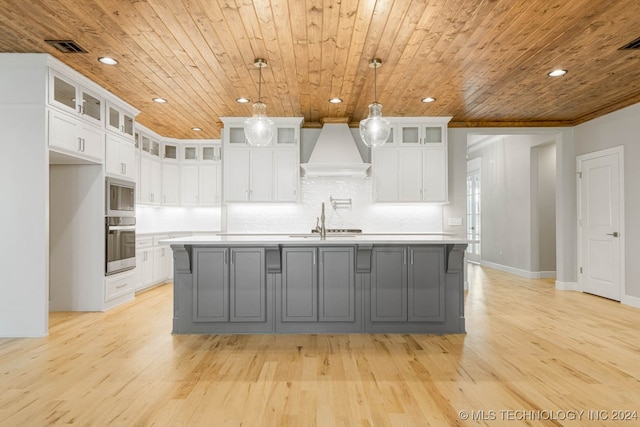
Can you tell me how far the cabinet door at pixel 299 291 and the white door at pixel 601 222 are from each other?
4399 millimetres

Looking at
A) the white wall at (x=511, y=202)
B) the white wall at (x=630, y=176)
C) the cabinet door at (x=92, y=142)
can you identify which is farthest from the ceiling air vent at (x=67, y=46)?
the white wall at (x=511, y=202)

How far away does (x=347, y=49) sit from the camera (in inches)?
140

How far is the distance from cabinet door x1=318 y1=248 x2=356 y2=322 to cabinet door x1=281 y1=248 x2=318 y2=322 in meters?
0.06

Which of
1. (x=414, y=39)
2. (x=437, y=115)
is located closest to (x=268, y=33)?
(x=414, y=39)

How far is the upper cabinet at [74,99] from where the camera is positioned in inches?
149

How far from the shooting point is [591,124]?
19.0 ft

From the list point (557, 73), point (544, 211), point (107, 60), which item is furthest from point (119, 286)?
point (544, 211)

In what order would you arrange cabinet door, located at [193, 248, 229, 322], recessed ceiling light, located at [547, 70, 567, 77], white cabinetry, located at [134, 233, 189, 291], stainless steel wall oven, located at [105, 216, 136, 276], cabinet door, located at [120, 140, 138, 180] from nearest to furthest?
1. cabinet door, located at [193, 248, 229, 322]
2. recessed ceiling light, located at [547, 70, 567, 77]
3. stainless steel wall oven, located at [105, 216, 136, 276]
4. cabinet door, located at [120, 140, 138, 180]
5. white cabinetry, located at [134, 233, 189, 291]

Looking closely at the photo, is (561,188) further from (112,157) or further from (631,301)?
(112,157)

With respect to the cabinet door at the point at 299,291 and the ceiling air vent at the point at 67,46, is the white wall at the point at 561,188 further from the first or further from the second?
the ceiling air vent at the point at 67,46

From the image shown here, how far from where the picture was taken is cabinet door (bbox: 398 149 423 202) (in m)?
5.96

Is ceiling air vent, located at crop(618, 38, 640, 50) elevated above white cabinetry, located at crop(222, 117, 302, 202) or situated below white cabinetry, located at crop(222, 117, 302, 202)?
above

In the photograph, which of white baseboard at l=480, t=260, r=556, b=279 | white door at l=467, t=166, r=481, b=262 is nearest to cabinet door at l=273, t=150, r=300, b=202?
white baseboard at l=480, t=260, r=556, b=279

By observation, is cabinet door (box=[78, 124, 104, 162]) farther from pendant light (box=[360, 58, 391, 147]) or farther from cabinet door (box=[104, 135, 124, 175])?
pendant light (box=[360, 58, 391, 147])
